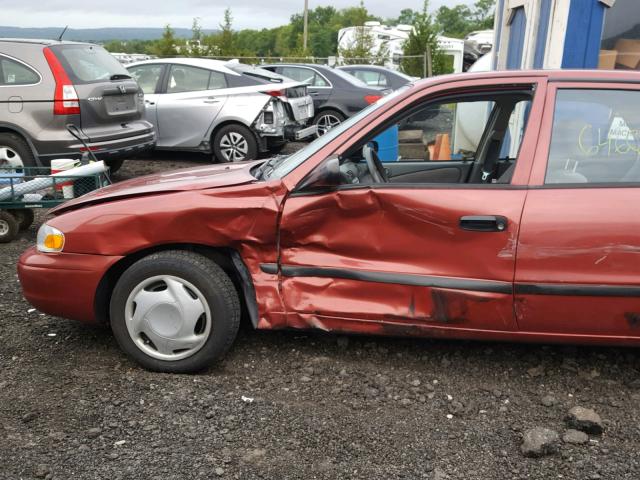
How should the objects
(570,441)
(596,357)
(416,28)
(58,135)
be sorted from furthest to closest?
(416,28) → (58,135) → (596,357) → (570,441)

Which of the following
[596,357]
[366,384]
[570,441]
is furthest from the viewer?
[596,357]

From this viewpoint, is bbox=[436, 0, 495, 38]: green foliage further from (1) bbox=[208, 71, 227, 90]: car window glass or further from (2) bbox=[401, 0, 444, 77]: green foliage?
(1) bbox=[208, 71, 227, 90]: car window glass

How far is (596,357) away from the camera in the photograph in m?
3.74

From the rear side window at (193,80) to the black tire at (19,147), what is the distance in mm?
3586

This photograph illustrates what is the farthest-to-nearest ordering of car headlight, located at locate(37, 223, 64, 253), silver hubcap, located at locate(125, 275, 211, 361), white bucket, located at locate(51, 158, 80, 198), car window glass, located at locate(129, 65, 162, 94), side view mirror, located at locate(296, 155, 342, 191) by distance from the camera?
car window glass, located at locate(129, 65, 162, 94) → white bucket, located at locate(51, 158, 80, 198) → car headlight, located at locate(37, 223, 64, 253) → silver hubcap, located at locate(125, 275, 211, 361) → side view mirror, located at locate(296, 155, 342, 191)

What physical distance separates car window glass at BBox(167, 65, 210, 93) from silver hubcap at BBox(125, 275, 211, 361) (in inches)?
302

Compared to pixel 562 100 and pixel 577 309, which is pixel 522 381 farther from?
pixel 562 100

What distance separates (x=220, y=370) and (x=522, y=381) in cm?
162

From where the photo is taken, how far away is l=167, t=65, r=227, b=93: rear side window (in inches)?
418

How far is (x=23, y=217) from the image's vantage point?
6395 millimetres

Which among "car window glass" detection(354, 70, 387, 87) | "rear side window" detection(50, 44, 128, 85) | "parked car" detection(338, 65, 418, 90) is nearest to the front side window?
"rear side window" detection(50, 44, 128, 85)

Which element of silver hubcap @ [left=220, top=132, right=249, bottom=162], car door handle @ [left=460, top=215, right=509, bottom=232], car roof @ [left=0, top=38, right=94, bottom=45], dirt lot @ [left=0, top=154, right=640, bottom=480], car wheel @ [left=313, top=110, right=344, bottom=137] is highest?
car roof @ [left=0, top=38, right=94, bottom=45]

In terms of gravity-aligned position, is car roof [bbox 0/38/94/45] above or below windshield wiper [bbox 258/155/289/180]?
above

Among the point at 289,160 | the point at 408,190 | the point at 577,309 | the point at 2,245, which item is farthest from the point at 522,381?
the point at 2,245
